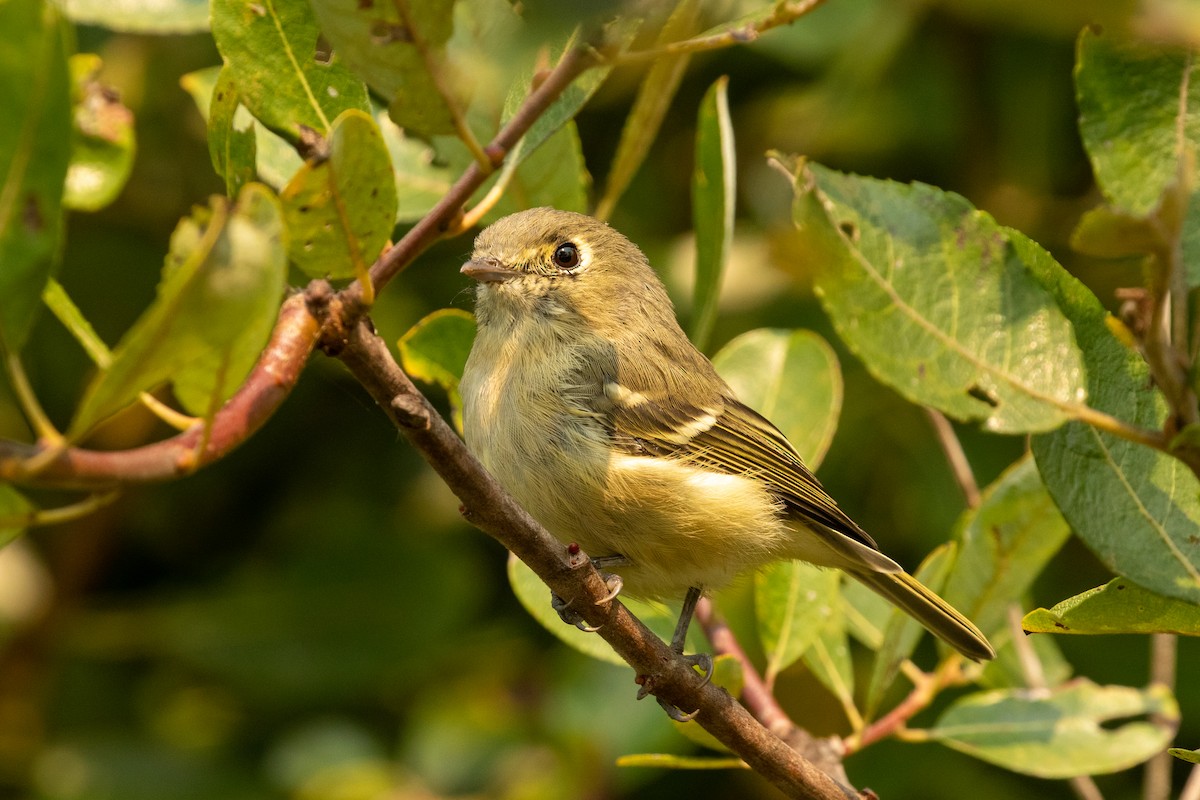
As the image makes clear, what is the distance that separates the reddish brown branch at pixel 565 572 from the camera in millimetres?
1383

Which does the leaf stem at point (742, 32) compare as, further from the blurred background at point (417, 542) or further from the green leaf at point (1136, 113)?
the blurred background at point (417, 542)

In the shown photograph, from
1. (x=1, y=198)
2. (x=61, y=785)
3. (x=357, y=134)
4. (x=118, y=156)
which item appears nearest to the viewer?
(x=1, y=198)

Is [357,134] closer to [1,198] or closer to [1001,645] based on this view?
[1,198]

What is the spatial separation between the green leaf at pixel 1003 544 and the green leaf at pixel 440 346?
3.44 feet

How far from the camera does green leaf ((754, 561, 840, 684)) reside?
102 inches

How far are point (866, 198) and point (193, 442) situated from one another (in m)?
0.94

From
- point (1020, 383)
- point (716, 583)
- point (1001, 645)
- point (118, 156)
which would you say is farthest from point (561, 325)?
point (1020, 383)

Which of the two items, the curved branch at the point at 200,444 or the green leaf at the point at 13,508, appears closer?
the curved branch at the point at 200,444

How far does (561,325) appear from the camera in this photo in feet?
9.52

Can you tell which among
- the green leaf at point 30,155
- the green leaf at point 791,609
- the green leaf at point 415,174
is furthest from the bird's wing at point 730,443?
the green leaf at point 30,155

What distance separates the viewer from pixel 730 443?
293cm

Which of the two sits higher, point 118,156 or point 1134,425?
point 1134,425

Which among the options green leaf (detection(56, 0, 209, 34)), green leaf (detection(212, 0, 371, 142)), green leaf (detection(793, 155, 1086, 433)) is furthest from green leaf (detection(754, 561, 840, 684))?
green leaf (detection(56, 0, 209, 34))

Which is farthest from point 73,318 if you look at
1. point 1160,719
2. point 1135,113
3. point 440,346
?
point 1160,719
